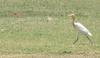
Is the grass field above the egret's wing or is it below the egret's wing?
below

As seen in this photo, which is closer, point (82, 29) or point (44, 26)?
point (82, 29)

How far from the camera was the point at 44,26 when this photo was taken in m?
19.8

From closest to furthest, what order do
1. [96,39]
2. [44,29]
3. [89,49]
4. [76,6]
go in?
1. [89,49]
2. [96,39]
3. [44,29]
4. [76,6]

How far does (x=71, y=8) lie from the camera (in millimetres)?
24094

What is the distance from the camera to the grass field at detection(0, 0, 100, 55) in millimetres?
15367

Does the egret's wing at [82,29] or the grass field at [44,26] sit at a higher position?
the egret's wing at [82,29]

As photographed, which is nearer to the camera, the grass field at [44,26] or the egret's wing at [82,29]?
the grass field at [44,26]

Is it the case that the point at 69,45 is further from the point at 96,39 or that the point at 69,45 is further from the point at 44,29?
the point at 44,29

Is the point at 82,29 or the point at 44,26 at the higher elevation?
the point at 82,29

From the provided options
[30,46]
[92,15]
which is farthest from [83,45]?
[92,15]

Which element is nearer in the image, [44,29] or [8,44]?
[8,44]

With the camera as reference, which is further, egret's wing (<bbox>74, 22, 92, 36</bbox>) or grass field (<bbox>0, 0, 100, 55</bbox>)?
egret's wing (<bbox>74, 22, 92, 36</bbox>)

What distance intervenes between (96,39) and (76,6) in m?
7.69

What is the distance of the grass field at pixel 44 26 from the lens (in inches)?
605
